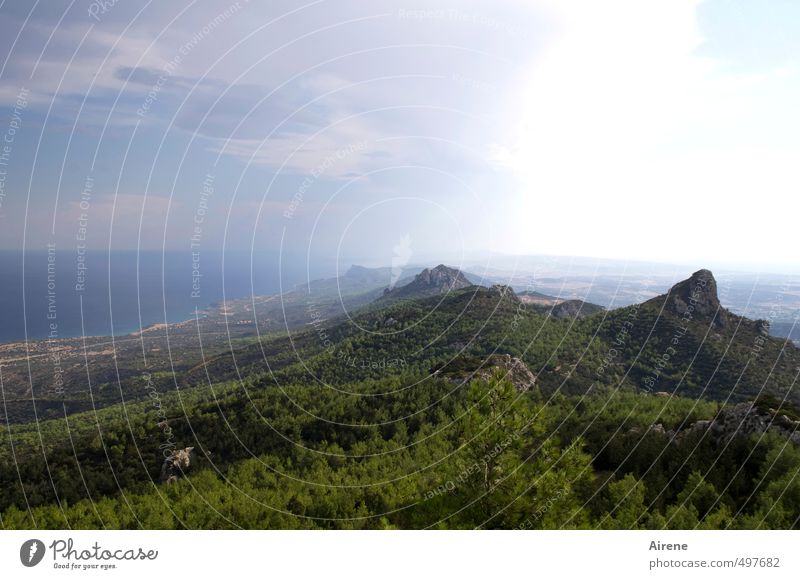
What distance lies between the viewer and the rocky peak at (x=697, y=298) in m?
79.0

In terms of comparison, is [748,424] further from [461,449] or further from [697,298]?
[697,298]

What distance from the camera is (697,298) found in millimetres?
80562

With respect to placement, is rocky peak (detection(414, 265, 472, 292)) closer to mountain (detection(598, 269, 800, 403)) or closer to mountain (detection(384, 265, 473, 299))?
mountain (detection(384, 265, 473, 299))

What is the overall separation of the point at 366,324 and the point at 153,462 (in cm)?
5703

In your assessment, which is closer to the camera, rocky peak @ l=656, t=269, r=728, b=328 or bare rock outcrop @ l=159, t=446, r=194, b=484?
bare rock outcrop @ l=159, t=446, r=194, b=484

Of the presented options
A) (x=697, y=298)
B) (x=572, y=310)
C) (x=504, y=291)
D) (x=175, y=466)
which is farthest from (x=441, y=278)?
(x=175, y=466)

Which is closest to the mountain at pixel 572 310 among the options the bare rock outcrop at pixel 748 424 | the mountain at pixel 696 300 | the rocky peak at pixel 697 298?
the mountain at pixel 696 300

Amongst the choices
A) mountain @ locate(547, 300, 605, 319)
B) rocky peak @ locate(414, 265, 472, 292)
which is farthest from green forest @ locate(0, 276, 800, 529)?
rocky peak @ locate(414, 265, 472, 292)

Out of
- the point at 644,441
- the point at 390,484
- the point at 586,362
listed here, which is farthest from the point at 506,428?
the point at 586,362

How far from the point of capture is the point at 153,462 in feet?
114

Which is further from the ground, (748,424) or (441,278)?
(441,278)

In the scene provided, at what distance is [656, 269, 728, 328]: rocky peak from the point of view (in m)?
79.0

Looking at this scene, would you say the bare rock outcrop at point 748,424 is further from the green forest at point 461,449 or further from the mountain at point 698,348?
the mountain at point 698,348

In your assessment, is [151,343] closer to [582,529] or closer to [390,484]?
[390,484]
